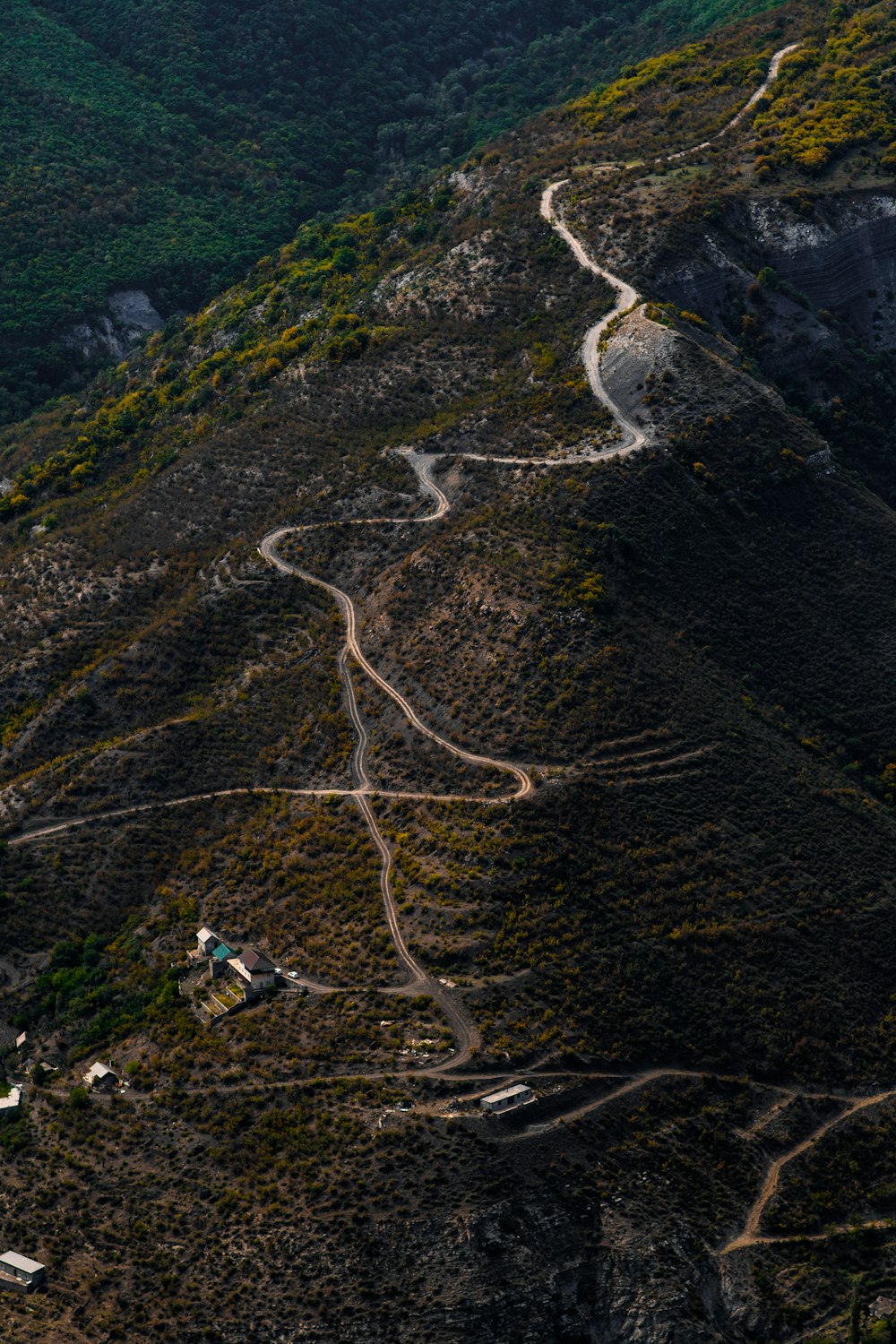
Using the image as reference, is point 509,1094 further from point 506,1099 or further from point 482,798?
point 482,798

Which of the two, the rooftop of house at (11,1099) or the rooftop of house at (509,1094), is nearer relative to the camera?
the rooftop of house at (509,1094)

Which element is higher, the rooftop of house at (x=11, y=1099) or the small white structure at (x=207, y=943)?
the small white structure at (x=207, y=943)

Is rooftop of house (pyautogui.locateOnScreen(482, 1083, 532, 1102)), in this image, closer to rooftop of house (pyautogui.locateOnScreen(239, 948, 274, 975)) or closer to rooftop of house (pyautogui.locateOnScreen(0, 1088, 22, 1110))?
rooftop of house (pyautogui.locateOnScreen(239, 948, 274, 975))

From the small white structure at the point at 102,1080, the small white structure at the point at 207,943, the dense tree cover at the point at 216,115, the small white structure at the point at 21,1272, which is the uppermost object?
the dense tree cover at the point at 216,115

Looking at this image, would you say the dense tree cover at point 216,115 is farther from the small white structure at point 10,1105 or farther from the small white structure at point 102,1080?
the small white structure at point 102,1080

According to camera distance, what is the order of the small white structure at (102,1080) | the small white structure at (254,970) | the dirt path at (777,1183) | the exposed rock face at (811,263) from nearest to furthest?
the dirt path at (777,1183) → the small white structure at (102,1080) → the small white structure at (254,970) → the exposed rock face at (811,263)

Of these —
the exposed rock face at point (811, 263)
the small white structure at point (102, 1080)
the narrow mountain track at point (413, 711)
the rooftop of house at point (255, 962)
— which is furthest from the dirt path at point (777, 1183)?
the exposed rock face at point (811, 263)

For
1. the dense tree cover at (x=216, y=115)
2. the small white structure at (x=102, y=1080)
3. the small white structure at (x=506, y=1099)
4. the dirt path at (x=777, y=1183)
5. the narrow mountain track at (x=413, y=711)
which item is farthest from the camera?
the dense tree cover at (x=216, y=115)

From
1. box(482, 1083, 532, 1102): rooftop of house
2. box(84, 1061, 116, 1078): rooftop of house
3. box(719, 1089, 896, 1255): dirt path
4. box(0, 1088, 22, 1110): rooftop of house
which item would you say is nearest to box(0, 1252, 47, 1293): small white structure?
box(0, 1088, 22, 1110): rooftop of house
